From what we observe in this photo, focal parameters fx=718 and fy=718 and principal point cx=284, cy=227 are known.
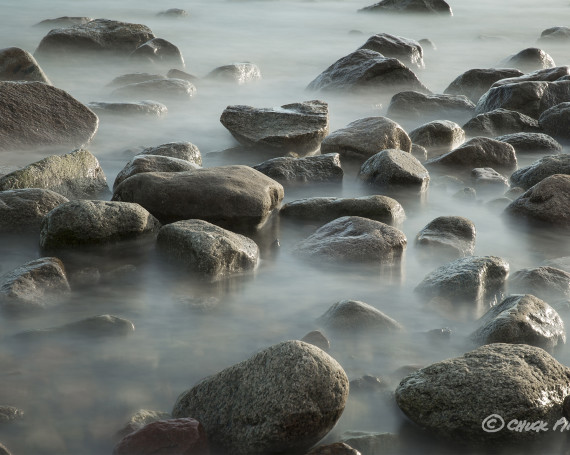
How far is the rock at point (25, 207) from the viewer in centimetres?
403

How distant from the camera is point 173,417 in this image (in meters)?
2.48

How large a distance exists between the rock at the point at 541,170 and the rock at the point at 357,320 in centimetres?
250

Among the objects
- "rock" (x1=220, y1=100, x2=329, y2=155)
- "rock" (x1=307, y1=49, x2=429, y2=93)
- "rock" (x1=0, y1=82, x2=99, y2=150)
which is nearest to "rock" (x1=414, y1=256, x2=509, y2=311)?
"rock" (x1=220, y1=100, x2=329, y2=155)

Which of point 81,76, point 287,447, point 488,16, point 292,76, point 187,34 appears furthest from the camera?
point 488,16

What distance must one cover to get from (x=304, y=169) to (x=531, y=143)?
86.3 inches

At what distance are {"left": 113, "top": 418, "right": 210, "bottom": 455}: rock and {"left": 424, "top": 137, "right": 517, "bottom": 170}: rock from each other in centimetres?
392

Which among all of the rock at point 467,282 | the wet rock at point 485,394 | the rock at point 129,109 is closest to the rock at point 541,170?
the rock at point 467,282

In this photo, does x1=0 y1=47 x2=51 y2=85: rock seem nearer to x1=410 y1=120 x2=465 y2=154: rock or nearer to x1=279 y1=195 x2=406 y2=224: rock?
x1=410 y1=120 x2=465 y2=154: rock

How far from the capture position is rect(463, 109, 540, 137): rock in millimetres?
6750

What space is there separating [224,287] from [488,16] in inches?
563

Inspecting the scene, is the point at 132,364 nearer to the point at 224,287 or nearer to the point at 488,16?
the point at 224,287

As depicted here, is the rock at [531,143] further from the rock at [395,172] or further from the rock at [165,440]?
the rock at [165,440]

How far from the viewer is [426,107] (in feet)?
24.8

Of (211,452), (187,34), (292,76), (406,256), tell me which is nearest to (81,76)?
(292,76)
